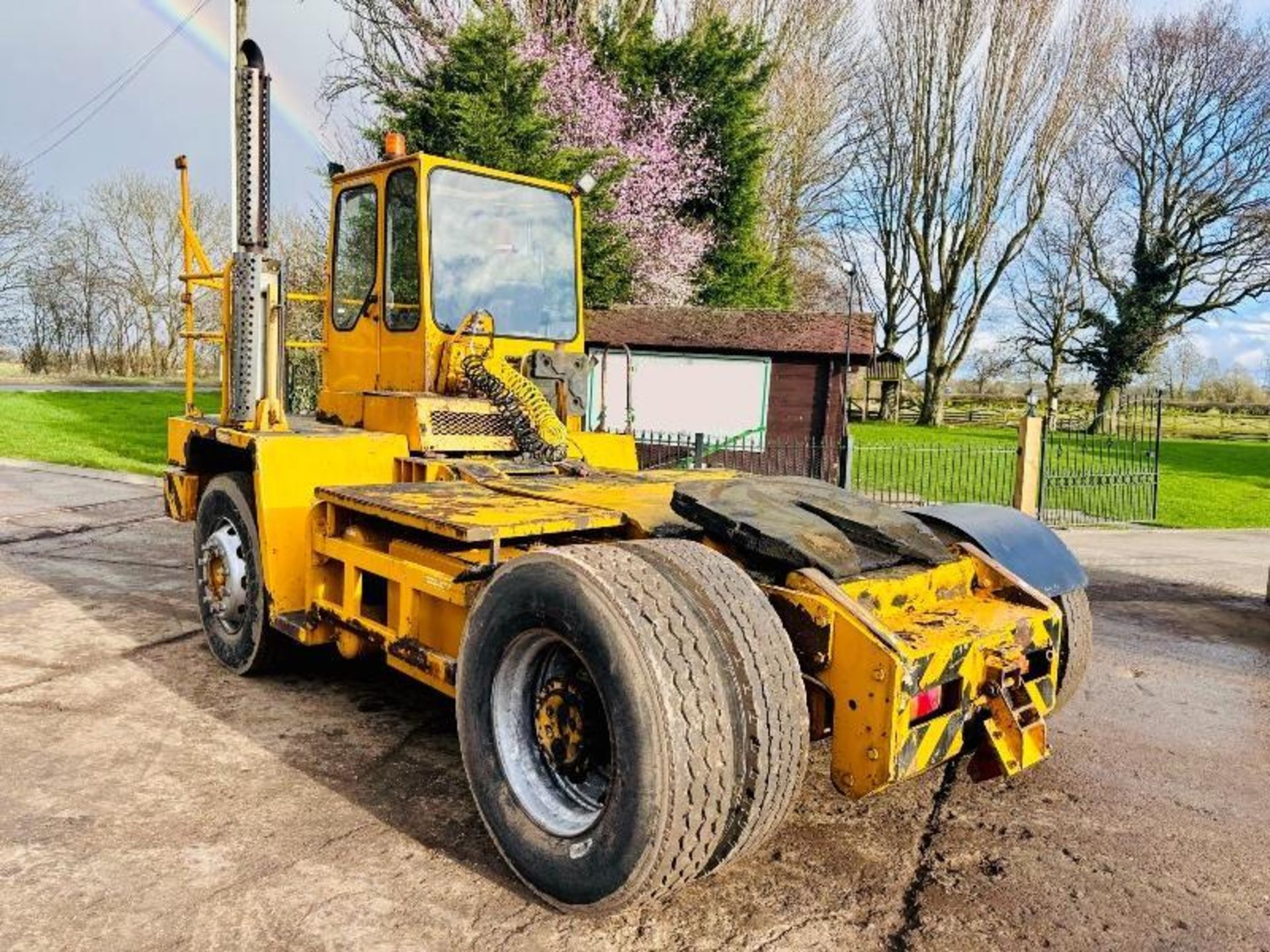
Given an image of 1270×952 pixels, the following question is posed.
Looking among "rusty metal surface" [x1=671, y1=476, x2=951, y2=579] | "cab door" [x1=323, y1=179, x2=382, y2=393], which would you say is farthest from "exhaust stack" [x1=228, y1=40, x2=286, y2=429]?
"rusty metal surface" [x1=671, y1=476, x2=951, y2=579]

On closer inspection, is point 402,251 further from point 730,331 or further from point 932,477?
point 932,477

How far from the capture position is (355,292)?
5.96m

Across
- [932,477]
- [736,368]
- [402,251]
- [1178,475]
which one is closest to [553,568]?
[402,251]

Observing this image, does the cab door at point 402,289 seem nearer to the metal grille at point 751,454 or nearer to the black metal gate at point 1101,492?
the metal grille at point 751,454

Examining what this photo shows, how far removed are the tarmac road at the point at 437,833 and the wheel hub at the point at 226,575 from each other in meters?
0.37

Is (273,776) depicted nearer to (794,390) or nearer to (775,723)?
(775,723)

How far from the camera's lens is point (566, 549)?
324cm

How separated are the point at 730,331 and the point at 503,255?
13418 millimetres

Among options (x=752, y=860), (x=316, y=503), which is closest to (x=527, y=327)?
(x=316, y=503)

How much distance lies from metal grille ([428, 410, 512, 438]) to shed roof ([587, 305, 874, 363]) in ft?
42.4

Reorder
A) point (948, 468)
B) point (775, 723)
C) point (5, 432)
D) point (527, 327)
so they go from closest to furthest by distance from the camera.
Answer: point (775, 723) < point (527, 327) < point (5, 432) < point (948, 468)

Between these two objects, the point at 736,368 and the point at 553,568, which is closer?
the point at 553,568

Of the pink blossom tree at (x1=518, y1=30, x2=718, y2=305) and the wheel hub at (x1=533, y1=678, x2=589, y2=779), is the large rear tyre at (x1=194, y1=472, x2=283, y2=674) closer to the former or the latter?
the wheel hub at (x1=533, y1=678, x2=589, y2=779)

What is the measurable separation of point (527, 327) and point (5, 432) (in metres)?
19.3
